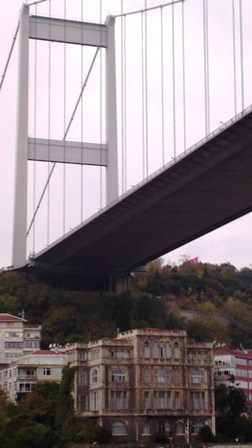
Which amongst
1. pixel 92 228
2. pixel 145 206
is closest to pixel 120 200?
pixel 145 206

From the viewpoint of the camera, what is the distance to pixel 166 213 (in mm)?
58094

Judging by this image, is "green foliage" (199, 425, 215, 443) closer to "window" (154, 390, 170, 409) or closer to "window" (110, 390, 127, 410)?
"window" (154, 390, 170, 409)

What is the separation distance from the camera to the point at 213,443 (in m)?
50.0

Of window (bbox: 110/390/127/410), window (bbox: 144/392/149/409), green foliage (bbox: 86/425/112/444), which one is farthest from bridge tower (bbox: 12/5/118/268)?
green foliage (bbox: 86/425/112/444)

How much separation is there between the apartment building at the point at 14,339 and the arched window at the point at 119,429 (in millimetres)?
9956

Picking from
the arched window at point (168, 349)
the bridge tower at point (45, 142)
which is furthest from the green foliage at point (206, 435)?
the bridge tower at point (45, 142)

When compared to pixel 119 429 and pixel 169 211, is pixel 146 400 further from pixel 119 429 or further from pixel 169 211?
pixel 169 211

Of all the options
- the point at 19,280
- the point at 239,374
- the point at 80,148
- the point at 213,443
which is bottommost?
the point at 213,443

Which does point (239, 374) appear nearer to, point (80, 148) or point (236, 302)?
point (80, 148)

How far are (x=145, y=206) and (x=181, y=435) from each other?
35.5 ft

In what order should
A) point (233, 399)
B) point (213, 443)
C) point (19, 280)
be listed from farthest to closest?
point (19, 280)
point (233, 399)
point (213, 443)

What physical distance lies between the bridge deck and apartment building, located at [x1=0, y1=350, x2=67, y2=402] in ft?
25.0

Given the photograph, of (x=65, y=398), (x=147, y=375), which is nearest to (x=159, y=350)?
(x=147, y=375)

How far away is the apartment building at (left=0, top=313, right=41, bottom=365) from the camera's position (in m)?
60.2
